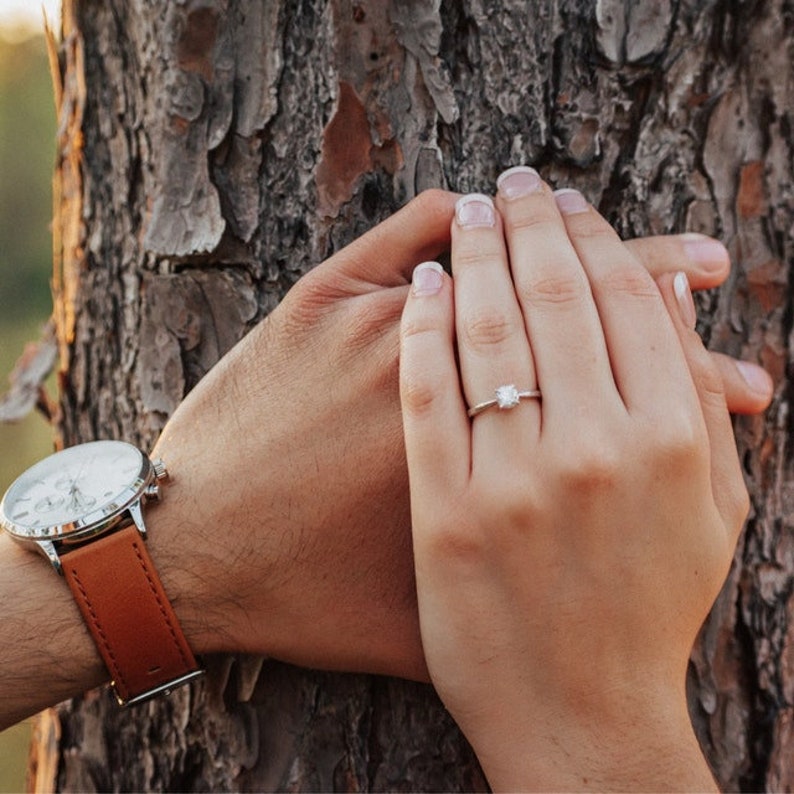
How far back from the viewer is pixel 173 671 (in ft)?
3.90

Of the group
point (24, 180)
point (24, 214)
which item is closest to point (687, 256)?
point (24, 214)

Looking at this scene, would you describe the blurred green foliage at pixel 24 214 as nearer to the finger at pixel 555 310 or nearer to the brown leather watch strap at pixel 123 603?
the brown leather watch strap at pixel 123 603

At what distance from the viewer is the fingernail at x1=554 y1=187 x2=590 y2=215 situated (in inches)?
48.5

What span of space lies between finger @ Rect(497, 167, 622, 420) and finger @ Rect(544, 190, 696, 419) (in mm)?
28

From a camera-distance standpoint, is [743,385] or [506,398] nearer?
[506,398]

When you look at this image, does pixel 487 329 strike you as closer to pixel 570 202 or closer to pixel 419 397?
pixel 419 397

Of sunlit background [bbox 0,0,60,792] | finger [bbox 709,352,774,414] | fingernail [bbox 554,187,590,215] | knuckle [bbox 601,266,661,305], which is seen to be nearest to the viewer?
knuckle [bbox 601,266,661,305]

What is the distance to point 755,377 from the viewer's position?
53.8 inches

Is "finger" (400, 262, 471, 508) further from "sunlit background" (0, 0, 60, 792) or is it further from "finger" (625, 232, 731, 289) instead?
"sunlit background" (0, 0, 60, 792)

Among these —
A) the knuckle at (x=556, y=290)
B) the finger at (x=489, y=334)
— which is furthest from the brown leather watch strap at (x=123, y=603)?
the knuckle at (x=556, y=290)

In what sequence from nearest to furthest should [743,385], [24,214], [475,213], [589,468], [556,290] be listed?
[589,468]
[556,290]
[475,213]
[743,385]
[24,214]

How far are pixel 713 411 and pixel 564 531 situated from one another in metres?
0.34

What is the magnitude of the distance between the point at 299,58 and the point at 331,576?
830 millimetres

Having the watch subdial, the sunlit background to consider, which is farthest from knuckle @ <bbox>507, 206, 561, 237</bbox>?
the sunlit background
